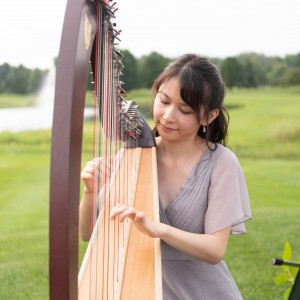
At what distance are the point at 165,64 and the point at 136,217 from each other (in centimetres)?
407

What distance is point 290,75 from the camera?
19.1 feet

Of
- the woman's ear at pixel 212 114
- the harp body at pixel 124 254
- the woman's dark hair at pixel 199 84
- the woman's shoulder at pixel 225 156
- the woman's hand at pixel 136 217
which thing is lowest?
the harp body at pixel 124 254

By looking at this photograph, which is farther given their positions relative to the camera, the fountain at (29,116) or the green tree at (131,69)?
the fountain at (29,116)

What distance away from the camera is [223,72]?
521 cm

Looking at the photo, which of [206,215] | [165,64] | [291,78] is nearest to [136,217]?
[206,215]

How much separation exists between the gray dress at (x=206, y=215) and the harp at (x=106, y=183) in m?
0.10

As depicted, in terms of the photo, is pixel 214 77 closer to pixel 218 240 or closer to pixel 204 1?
pixel 218 240

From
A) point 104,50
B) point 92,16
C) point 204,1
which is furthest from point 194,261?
point 204,1

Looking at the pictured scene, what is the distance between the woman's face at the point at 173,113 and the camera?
170 centimetres

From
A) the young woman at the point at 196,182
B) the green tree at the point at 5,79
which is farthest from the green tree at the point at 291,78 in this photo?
the young woman at the point at 196,182

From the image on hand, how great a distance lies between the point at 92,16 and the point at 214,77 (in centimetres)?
87

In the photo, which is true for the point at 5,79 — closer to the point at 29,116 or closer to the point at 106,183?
the point at 29,116

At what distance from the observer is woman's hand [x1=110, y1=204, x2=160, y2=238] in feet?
4.26

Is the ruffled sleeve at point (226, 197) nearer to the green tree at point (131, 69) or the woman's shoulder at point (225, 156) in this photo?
the woman's shoulder at point (225, 156)
